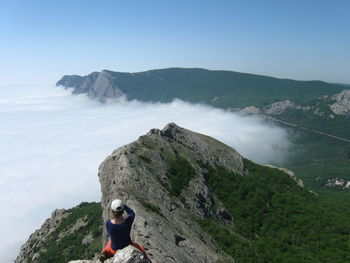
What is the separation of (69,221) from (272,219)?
70439 millimetres

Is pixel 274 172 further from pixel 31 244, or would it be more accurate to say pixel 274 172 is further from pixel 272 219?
pixel 31 244

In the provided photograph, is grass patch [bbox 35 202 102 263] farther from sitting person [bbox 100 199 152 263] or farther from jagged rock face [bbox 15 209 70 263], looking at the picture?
sitting person [bbox 100 199 152 263]

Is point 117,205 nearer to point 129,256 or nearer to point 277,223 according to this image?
point 129,256

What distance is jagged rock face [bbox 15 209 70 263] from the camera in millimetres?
110125

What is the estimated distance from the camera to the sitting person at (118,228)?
17969 mm

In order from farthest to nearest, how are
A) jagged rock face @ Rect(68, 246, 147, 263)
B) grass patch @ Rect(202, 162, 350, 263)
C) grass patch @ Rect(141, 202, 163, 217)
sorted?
grass patch @ Rect(202, 162, 350, 263), grass patch @ Rect(141, 202, 163, 217), jagged rock face @ Rect(68, 246, 147, 263)

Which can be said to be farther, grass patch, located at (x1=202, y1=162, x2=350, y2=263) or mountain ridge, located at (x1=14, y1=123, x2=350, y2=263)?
grass patch, located at (x1=202, y1=162, x2=350, y2=263)

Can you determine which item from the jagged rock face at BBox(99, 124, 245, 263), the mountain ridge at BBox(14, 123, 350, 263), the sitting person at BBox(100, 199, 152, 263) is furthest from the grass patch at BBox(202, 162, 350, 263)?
the sitting person at BBox(100, 199, 152, 263)

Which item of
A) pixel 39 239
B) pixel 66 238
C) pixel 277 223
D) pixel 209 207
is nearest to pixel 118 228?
pixel 209 207

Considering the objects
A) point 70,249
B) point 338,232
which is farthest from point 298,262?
point 70,249

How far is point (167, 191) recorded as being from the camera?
7325 cm

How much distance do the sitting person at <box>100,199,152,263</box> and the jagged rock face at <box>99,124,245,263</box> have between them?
1788 cm

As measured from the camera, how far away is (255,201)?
306ft

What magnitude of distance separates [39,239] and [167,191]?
68746 mm
